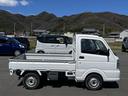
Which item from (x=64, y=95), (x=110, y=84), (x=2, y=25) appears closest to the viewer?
(x=64, y=95)

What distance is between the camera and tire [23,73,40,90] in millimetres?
11281

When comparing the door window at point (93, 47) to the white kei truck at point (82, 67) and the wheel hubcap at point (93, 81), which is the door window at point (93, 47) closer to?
the white kei truck at point (82, 67)

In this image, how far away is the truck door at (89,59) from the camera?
1120cm

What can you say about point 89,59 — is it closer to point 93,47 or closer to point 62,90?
point 93,47

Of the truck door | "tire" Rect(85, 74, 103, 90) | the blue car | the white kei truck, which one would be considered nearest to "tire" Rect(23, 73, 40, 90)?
the white kei truck

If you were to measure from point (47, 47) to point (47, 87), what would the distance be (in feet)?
47.8

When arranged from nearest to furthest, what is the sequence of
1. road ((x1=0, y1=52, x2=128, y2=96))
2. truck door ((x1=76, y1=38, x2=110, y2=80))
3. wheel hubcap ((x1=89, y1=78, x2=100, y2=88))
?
road ((x1=0, y1=52, x2=128, y2=96)) → truck door ((x1=76, y1=38, x2=110, y2=80)) → wheel hubcap ((x1=89, y1=78, x2=100, y2=88))

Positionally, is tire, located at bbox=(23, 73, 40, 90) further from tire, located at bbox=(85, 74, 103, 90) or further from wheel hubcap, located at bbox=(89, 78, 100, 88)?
wheel hubcap, located at bbox=(89, 78, 100, 88)

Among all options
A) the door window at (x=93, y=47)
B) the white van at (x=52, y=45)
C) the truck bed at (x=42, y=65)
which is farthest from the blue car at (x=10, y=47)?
the door window at (x=93, y=47)

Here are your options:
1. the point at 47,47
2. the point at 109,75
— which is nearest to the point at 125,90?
the point at 109,75

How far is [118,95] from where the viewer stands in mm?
10516

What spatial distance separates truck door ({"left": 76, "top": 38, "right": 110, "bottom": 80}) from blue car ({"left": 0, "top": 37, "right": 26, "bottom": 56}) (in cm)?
1683

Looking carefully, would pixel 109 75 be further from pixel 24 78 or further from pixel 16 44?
pixel 16 44

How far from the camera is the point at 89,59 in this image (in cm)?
1120
